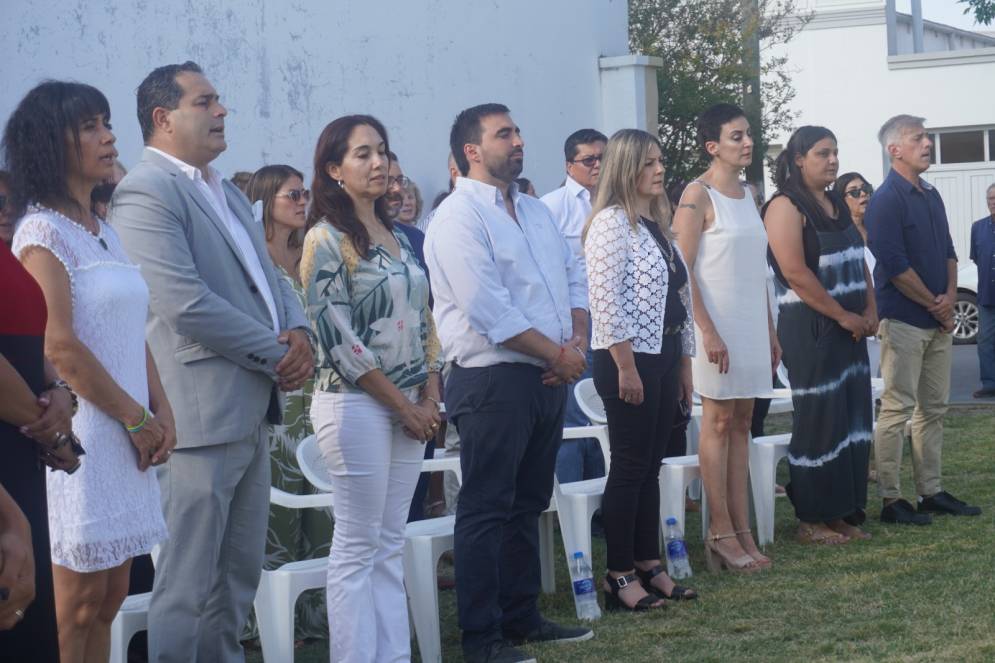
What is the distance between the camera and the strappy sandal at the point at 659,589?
630cm

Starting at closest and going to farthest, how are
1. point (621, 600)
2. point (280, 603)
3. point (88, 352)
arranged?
point (88, 352) < point (280, 603) < point (621, 600)

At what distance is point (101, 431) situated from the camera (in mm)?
3965

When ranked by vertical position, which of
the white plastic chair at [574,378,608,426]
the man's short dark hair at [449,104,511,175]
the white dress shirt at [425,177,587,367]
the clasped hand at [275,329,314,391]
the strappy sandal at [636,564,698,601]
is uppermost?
the man's short dark hair at [449,104,511,175]

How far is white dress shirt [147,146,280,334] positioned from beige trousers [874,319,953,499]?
4.47 m

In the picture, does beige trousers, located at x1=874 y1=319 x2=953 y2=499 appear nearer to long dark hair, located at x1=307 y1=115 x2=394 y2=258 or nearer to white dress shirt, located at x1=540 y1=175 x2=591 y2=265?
white dress shirt, located at x1=540 y1=175 x2=591 y2=265

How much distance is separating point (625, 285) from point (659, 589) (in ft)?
4.50

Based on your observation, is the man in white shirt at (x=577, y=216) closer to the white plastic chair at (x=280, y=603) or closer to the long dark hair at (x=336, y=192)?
the white plastic chair at (x=280, y=603)

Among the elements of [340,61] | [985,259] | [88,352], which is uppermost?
[340,61]

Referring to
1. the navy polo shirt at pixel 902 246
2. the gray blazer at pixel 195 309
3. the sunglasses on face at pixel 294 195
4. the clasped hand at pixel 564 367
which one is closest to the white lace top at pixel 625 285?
the clasped hand at pixel 564 367

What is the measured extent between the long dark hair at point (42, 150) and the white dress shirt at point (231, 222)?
480 millimetres

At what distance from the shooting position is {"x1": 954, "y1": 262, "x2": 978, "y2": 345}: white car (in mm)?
18609

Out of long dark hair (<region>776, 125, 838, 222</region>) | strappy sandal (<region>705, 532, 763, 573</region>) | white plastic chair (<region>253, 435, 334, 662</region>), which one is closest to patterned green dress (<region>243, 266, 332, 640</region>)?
white plastic chair (<region>253, 435, 334, 662</region>)

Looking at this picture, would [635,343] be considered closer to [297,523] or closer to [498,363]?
[498,363]

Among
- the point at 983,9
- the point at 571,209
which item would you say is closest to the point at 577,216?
the point at 571,209
